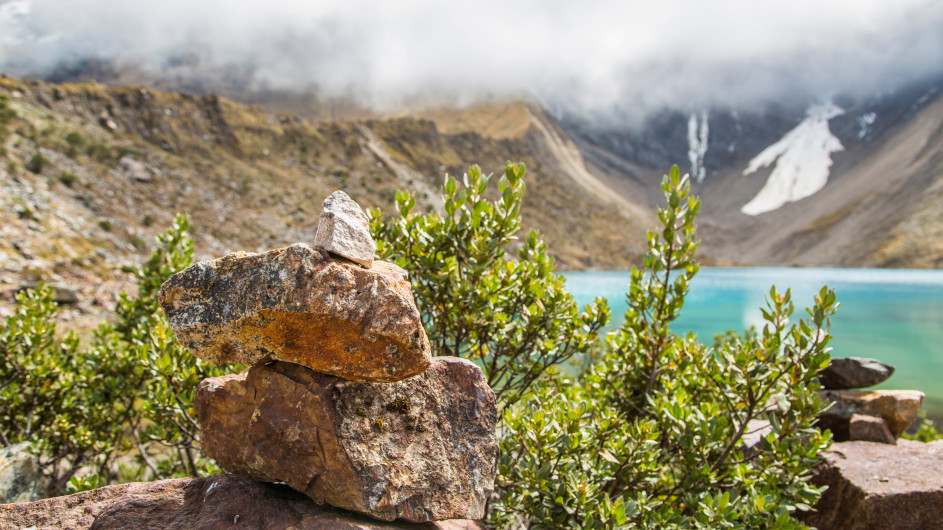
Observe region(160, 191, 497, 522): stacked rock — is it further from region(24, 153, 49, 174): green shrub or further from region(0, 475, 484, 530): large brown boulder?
region(24, 153, 49, 174): green shrub

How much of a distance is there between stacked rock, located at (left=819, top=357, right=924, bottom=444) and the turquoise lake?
3.94 meters

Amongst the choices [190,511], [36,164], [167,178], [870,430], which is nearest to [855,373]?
[870,430]

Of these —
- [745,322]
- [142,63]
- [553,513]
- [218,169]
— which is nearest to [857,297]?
[745,322]

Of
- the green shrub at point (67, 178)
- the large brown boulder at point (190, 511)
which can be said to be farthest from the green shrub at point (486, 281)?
the green shrub at point (67, 178)

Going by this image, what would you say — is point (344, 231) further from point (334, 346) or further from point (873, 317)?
point (873, 317)

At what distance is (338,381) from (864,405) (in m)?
9.26

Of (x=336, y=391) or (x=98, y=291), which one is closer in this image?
(x=336, y=391)

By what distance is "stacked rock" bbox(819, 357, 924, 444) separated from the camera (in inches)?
302

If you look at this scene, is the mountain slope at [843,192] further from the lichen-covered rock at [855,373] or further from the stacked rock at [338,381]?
the stacked rock at [338,381]

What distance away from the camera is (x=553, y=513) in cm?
374

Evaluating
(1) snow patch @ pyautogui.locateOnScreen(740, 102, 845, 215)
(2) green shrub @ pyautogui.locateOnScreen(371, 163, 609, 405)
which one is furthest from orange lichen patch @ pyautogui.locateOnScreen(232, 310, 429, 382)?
(1) snow patch @ pyautogui.locateOnScreen(740, 102, 845, 215)

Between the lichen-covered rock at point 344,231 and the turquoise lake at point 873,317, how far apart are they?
37.7ft

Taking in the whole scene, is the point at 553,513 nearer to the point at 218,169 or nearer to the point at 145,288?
the point at 145,288

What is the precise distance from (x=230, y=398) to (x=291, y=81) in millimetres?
185801
